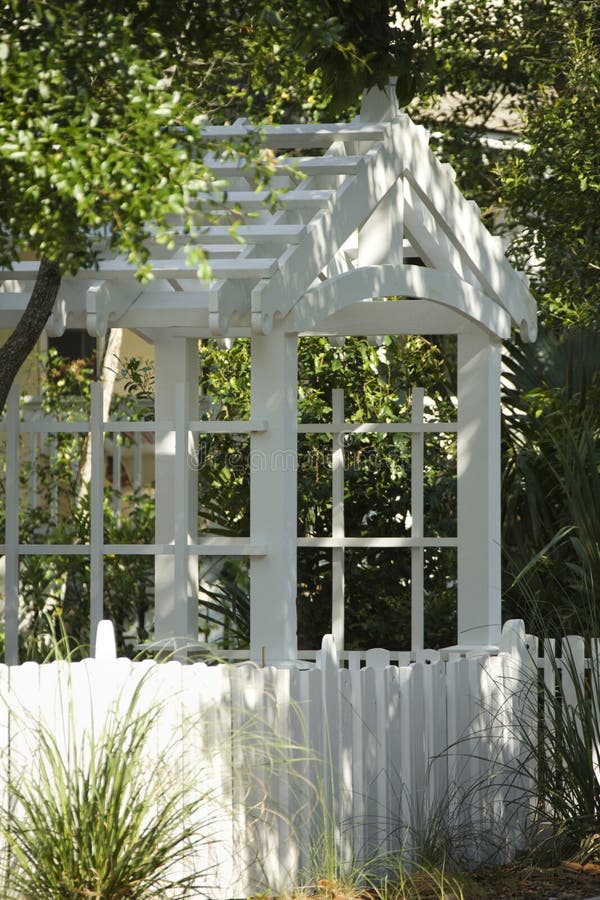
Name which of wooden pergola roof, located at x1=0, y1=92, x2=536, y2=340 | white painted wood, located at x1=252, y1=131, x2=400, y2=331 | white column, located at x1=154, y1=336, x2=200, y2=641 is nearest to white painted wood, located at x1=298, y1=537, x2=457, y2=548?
white column, located at x1=154, y1=336, x2=200, y2=641

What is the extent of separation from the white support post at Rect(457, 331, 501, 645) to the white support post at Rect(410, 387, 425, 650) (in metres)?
0.65

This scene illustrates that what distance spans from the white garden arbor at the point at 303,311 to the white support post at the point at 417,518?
13 millimetres

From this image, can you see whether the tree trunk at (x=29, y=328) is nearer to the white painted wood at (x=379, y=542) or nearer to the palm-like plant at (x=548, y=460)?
the white painted wood at (x=379, y=542)

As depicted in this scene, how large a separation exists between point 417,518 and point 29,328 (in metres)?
3.19

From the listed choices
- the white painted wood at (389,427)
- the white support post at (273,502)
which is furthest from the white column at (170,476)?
the white support post at (273,502)

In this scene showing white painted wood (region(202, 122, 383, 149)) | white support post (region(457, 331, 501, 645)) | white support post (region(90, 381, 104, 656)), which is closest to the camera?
white painted wood (region(202, 122, 383, 149))

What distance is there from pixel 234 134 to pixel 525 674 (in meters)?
2.55

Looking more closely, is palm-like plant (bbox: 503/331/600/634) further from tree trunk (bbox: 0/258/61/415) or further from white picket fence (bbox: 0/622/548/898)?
tree trunk (bbox: 0/258/61/415)

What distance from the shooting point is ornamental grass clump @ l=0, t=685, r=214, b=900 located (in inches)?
157

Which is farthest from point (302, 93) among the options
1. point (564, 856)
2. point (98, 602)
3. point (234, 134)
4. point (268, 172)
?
point (564, 856)

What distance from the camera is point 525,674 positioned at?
537 cm

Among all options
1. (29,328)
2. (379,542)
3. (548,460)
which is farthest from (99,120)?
(548,460)

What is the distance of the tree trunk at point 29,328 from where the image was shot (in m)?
5.07

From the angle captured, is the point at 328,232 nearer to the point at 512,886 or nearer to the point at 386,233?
the point at 386,233
